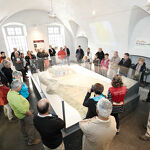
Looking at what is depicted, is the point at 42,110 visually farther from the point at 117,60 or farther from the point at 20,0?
the point at 20,0

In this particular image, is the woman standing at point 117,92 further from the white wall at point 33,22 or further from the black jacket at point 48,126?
the white wall at point 33,22

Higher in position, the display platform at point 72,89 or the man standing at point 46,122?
the man standing at point 46,122

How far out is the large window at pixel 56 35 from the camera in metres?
9.61

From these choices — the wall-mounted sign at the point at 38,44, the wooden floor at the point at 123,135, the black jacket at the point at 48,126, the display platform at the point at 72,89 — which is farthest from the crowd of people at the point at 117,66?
the wall-mounted sign at the point at 38,44

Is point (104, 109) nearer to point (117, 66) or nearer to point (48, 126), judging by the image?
point (48, 126)

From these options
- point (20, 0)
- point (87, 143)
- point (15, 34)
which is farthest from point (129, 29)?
point (15, 34)

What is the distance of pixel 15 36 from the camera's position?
27.4 feet

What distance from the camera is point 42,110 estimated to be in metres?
1.19

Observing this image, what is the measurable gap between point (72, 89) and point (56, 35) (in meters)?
8.16

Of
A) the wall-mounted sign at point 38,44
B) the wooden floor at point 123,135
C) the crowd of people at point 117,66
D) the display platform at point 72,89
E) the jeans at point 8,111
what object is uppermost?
the wall-mounted sign at point 38,44

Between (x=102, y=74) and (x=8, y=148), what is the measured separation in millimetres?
3533

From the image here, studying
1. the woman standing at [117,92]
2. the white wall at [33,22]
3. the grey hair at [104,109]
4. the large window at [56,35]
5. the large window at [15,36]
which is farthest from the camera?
the large window at [56,35]

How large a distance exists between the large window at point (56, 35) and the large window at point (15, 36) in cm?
221

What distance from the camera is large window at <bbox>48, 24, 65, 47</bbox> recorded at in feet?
31.5
